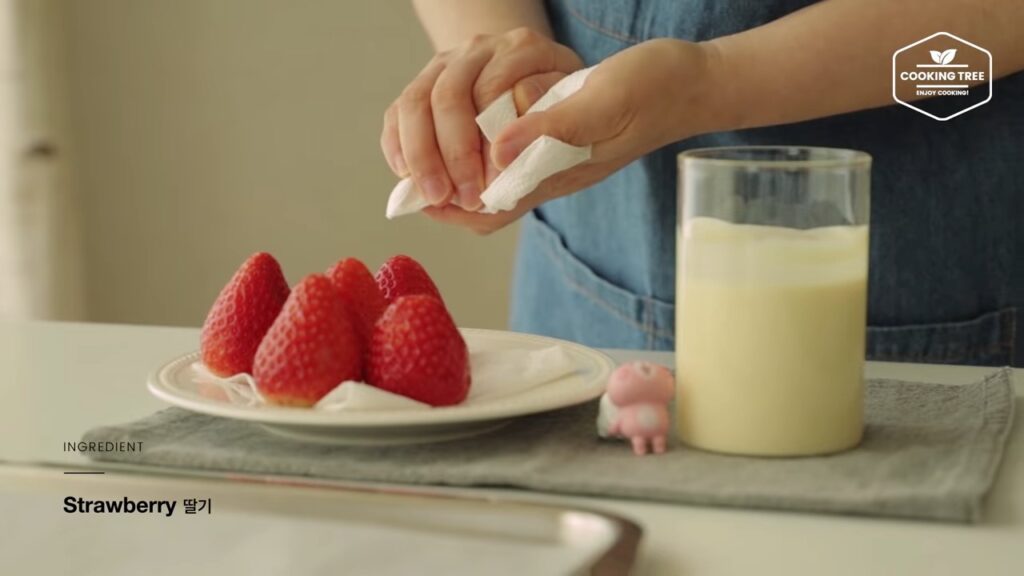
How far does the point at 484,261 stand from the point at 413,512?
1881 millimetres

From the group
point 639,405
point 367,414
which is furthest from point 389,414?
point 639,405

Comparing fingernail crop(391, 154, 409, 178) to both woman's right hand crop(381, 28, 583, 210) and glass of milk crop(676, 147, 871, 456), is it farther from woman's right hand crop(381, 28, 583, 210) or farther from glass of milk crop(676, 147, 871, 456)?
glass of milk crop(676, 147, 871, 456)

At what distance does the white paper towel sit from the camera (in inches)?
31.5

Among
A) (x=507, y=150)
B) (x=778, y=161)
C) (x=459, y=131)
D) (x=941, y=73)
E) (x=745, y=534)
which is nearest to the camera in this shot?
(x=745, y=534)

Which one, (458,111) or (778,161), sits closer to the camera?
(778,161)

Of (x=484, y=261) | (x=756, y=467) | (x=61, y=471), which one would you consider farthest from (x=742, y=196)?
(x=484, y=261)

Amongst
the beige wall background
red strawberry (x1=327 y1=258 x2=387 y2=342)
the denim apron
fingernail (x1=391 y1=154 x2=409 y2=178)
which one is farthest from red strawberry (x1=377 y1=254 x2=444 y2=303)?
the beige wall background

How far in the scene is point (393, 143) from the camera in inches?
37.1

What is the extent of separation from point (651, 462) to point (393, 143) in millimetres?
375

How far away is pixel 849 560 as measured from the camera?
21.1 inches

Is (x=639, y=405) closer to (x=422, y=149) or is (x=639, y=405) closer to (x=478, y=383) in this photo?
(x=478, y=383)

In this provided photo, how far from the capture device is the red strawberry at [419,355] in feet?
2.19

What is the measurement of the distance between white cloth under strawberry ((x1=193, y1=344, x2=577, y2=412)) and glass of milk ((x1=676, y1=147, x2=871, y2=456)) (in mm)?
89

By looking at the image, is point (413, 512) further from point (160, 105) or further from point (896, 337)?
point (160, 105)
